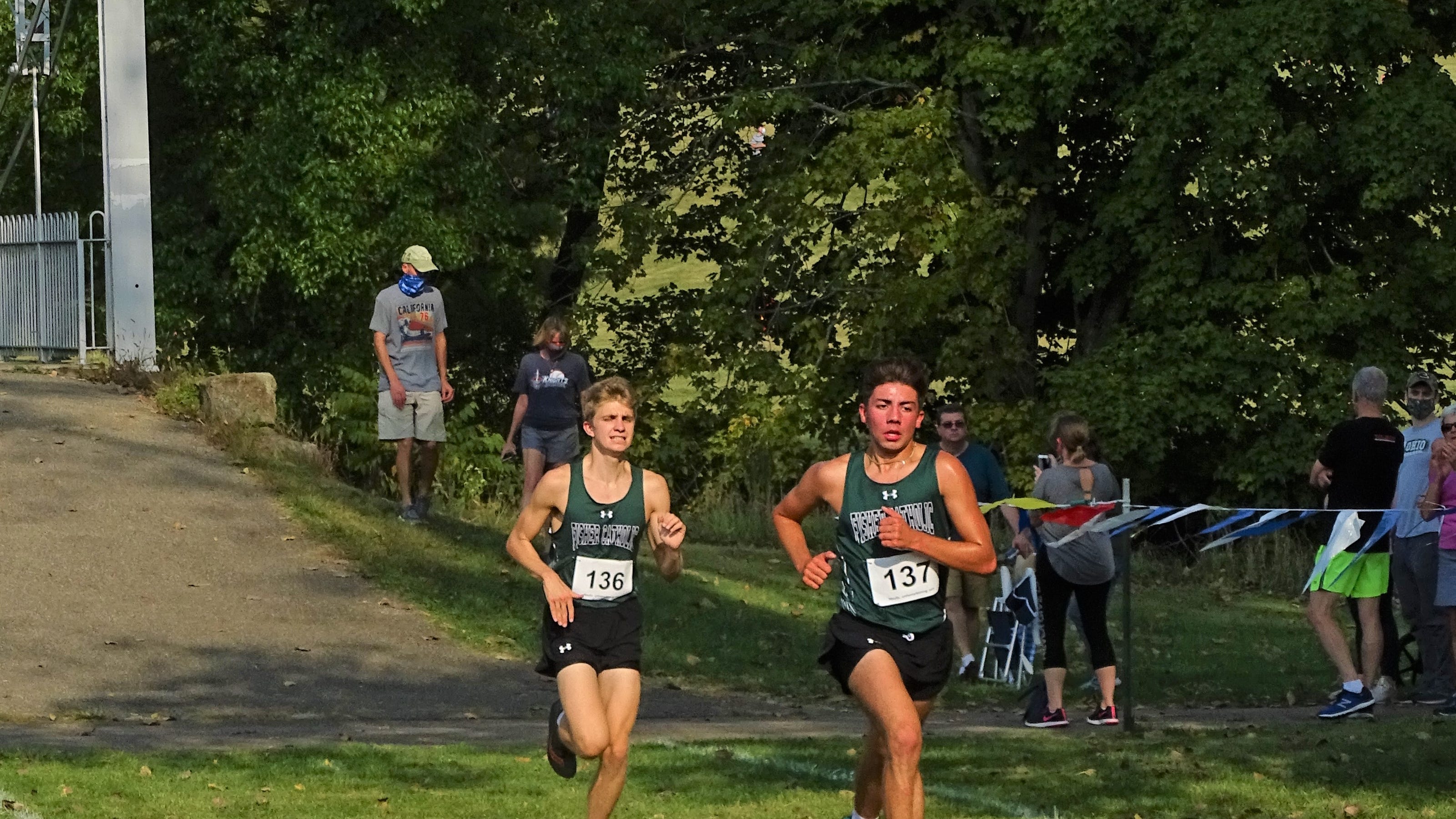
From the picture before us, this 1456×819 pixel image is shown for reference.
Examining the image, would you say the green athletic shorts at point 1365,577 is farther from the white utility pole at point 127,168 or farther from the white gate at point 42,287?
the white gate at point 42,287

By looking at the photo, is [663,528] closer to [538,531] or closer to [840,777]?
[538,531]

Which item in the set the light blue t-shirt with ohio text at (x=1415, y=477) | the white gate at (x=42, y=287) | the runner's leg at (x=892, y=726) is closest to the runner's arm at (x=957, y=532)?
the runner's leg at (x=892, y=726)

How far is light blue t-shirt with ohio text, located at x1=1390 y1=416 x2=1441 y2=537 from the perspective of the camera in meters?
12.2

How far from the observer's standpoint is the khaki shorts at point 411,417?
16.2 metres

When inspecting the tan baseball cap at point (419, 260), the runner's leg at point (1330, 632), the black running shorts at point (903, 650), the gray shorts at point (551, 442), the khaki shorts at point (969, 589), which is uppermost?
the tan baseball cap at point (419, 260)

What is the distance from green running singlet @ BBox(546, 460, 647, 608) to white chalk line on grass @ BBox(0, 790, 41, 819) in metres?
2.30

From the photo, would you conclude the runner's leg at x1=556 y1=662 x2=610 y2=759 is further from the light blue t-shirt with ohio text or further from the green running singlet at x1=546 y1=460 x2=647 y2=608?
the light blue t-shirt with ohio text

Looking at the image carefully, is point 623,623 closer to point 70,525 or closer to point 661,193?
point 70,525

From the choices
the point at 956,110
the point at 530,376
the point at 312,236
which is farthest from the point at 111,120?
the point at 956,110

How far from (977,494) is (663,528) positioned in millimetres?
5385

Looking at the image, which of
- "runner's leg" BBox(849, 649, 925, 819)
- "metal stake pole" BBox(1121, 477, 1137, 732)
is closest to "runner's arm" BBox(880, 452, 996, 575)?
"runner's leg" BBox(849, 649, 925, 819)

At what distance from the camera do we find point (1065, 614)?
1175 centimetres

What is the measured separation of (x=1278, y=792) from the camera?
912cm

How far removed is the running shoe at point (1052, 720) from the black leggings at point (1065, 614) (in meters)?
0.25
